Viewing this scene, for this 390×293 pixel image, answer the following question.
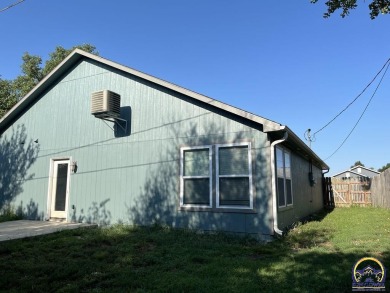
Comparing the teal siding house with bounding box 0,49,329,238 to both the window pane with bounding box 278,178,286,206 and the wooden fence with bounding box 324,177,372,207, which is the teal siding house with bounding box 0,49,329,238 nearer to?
the window pane with bounding box 278,178,286,206

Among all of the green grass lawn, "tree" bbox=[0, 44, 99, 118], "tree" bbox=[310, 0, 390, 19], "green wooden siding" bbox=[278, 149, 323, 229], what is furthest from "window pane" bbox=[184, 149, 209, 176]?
"tree" bbox=[0, 44, 99, 118]

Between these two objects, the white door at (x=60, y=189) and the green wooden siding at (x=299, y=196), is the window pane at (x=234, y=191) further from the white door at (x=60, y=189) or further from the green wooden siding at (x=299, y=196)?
the white door at (x=60, y=189)

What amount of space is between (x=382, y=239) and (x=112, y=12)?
10500 millimetres

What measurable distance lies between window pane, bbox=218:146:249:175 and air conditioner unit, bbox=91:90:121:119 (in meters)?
3.62

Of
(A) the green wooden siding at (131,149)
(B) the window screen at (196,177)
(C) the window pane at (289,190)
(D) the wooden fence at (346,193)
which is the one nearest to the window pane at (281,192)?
(C) the window pane at (289,190)

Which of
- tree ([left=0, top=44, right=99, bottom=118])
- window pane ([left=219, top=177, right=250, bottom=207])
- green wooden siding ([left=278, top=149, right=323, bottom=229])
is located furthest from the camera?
tree ([left=0, top=44, right=99, bottom=118])

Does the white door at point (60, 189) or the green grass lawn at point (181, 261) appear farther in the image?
the white door at point (60, 189)

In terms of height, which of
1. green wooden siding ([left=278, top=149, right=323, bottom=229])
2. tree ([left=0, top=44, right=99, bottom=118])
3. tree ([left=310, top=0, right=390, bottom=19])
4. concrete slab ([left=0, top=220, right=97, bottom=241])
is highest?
tree ([left=0, top=44, right=99, bottom=118])

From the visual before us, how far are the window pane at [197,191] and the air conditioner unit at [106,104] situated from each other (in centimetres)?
316

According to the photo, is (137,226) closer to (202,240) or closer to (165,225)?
(165,225)

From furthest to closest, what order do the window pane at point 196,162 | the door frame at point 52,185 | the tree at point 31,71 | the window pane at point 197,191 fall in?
the tree at point 31,71 < the door frame at point 52,185 < the window pane at point 196,162 < the window pane at point 197,191

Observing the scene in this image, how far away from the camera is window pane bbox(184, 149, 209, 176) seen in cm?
859

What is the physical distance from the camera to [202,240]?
7.41 m

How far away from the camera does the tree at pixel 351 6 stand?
4.55 m
